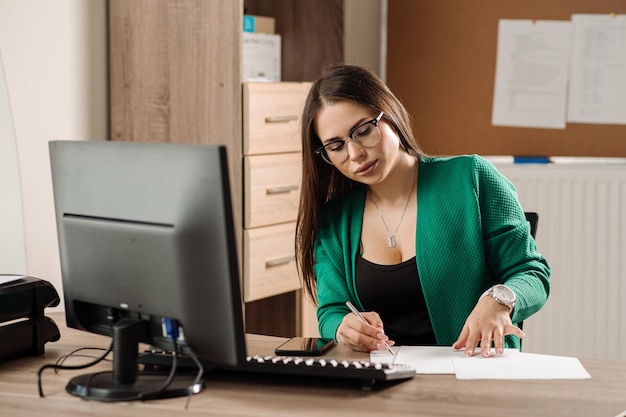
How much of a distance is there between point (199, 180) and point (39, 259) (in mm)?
1439

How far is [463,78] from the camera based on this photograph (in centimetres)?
378

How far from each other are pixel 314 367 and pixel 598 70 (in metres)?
2.36

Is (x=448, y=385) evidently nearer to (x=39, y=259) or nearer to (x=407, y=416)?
(x=407, y=416)

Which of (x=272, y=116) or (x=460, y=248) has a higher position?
(x=272, y=116)

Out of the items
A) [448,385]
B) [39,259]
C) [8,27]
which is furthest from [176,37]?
[448,385]

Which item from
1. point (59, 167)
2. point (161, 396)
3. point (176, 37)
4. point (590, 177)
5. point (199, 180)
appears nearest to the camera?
point (199, 180)

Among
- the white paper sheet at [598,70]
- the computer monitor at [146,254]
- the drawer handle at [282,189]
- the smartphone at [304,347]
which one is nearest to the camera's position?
the computer monitor at [146,254]

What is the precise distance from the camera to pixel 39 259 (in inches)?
110

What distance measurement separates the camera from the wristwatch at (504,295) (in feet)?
6.40

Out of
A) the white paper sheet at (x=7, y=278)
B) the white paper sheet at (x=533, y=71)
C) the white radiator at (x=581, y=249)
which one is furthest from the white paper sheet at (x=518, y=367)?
the white paper sheet at (x=533, y=71)

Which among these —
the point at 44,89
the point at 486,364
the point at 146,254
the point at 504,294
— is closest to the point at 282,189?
the point at 44,89

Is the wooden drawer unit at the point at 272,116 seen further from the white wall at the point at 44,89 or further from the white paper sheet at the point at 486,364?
the white paper sheet at the point at 486,364

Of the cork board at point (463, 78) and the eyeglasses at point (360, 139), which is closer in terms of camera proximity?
the eyeglasses at point (360, 139)

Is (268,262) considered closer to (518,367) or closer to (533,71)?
(533,71)
